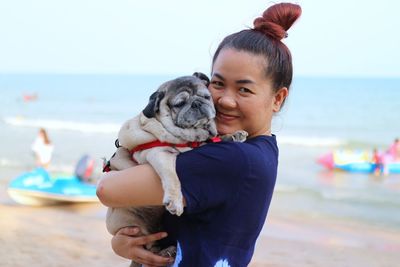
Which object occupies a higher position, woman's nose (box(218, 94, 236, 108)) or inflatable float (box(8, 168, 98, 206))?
woman's nose (box(218, 94, 236, 108))

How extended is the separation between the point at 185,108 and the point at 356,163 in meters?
13.2

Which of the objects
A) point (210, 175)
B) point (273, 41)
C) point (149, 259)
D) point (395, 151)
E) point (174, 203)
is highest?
point (273, 41)

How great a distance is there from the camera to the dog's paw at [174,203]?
5.79 feet

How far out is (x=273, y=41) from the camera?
2.11 m

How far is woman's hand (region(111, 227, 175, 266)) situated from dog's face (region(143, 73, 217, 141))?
38 centimetres

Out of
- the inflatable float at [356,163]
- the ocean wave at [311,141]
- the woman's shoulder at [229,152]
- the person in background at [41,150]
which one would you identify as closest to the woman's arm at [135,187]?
the woman's shoulder at [229,152]

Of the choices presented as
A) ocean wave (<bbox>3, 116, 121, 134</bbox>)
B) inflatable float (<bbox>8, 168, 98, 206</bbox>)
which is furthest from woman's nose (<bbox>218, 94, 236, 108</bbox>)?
ocean wave (<bbox>3, 116, 121, 134</bbox>)

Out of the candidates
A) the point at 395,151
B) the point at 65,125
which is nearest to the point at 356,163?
the point at 395,151

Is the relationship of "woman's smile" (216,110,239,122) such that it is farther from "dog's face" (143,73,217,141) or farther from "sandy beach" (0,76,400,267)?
"sandy beach" (0,76,400,267)

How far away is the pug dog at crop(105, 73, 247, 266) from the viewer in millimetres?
1919

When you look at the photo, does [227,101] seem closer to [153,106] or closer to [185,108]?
[185,108]

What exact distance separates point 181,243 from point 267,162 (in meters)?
0.41

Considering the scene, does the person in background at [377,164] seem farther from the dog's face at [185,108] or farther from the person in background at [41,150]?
the dog's face at [185,108]

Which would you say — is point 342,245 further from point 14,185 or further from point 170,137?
point 170,137
